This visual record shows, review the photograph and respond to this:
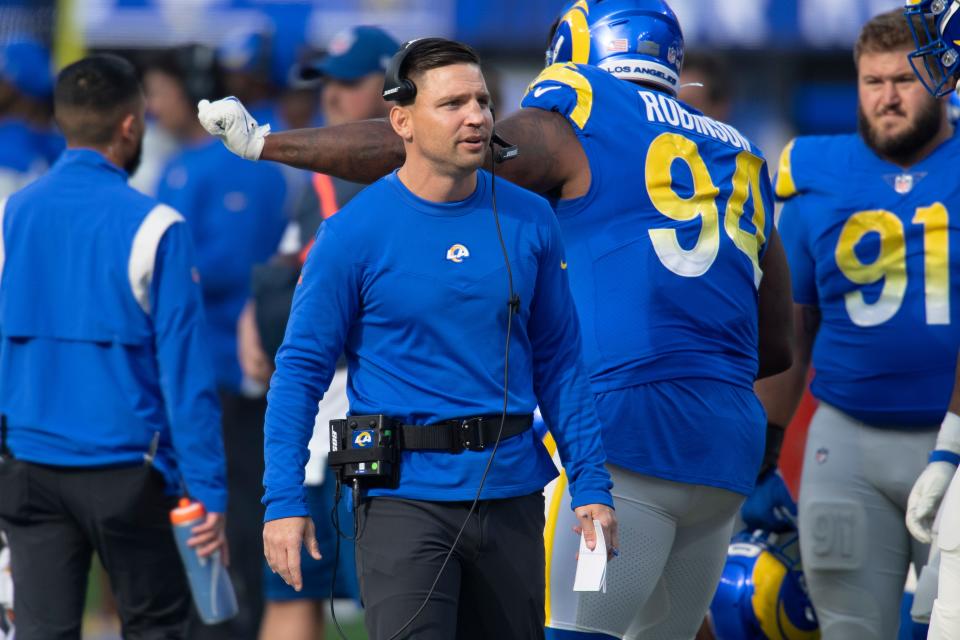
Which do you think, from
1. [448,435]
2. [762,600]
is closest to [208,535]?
[448,435]

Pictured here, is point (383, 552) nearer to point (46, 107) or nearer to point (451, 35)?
point (46, 107)

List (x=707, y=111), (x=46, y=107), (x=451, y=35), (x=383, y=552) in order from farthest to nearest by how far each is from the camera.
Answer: (x=451, y=35) < (x=46, y=107) < (x=707, y=111) < (x=383, y=552)

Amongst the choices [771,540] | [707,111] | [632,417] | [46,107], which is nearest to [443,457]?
[632,417]

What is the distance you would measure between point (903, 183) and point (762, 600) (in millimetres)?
1488

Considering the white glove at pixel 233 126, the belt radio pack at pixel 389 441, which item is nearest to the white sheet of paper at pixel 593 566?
the belt radio pack at pixel 389 441

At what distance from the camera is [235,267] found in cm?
723

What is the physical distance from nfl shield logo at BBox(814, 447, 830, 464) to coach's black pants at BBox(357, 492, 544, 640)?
173 cm

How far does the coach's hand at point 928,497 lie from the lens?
4.28 metres

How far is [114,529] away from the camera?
496cm

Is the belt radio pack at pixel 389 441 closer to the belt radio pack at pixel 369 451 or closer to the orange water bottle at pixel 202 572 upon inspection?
the belt radio pack at pixel 369 451

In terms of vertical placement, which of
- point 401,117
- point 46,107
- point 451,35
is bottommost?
point 401,117

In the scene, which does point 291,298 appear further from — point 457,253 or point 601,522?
point 601,522

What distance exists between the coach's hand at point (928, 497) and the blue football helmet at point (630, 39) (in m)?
1.30

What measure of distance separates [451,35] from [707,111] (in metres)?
10.3
